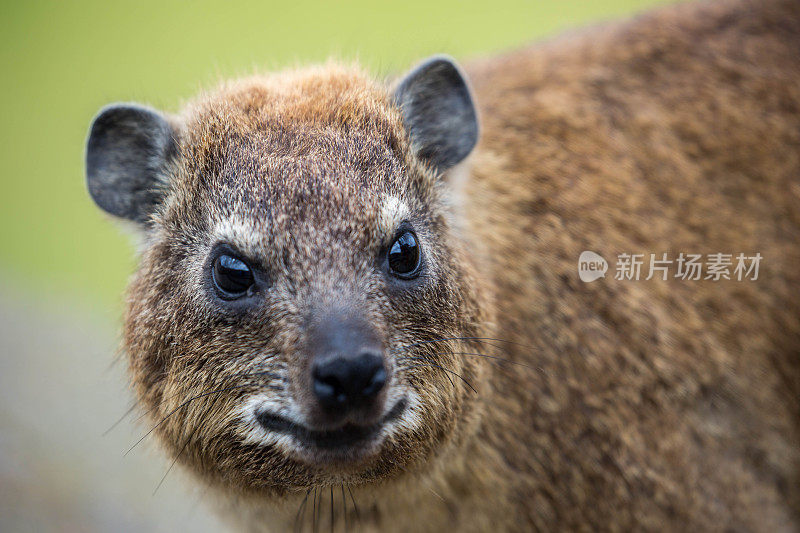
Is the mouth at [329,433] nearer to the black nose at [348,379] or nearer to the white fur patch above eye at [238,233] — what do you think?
the black nose at [348,379]

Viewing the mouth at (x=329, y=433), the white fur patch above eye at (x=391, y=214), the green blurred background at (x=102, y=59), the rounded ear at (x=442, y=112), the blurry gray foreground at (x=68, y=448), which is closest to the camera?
the mouth at (x=329, y=433)

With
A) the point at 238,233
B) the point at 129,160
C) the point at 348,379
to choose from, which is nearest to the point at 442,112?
the point at 238,233

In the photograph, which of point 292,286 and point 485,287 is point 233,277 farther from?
point 485,287

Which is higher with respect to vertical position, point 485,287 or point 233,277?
point 485,287

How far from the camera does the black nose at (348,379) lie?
4.05 metres

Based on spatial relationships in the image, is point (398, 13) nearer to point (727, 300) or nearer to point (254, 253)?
point (727, 300)

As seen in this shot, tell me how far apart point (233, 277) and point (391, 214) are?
1005mm

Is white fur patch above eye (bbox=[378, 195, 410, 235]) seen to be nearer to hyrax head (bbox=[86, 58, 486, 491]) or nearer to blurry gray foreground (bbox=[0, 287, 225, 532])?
hyrax head (bbox=[86, 58, 486, 491])

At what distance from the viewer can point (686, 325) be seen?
21.5 feet

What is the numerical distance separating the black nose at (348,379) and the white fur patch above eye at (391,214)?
887 mm

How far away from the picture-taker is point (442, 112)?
19.1ft

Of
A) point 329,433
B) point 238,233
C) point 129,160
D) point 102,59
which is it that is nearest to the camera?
point 329,433

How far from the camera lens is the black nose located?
159 inches

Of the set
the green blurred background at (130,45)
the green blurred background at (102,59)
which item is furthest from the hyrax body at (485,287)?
the green blurred background at (130,45)
